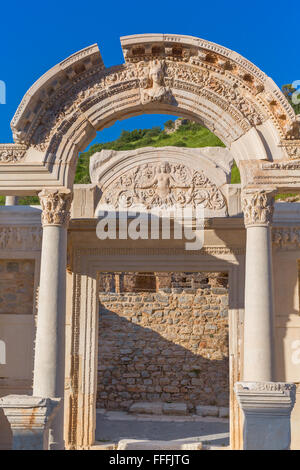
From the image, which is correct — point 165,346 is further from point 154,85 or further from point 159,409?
point 154,85

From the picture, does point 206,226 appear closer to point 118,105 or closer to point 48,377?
point 118,105

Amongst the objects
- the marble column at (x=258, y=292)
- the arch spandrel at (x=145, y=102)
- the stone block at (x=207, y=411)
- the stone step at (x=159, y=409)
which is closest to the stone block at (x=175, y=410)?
the stone step at (x=159, y=409)

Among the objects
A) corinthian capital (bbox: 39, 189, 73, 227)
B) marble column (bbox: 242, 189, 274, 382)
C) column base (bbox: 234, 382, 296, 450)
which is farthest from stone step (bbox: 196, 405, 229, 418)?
column base (bbox: 234, 382, 296, 450)

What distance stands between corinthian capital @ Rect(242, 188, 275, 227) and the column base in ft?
11.1

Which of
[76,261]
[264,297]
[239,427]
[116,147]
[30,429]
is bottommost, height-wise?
[239,427]

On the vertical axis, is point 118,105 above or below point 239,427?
above

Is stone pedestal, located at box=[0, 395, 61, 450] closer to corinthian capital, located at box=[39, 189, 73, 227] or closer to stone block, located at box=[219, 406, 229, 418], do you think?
corinthian capital, located at box=[39, 189, 73, 227]

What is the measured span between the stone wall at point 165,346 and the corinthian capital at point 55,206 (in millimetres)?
9431

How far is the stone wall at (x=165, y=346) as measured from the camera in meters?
17.0

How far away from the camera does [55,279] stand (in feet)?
27.6

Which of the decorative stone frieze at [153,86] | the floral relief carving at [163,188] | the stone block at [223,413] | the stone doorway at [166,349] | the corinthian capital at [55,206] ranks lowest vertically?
the stone block at [223,413]

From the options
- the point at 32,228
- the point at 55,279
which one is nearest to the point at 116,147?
the point at 32,228

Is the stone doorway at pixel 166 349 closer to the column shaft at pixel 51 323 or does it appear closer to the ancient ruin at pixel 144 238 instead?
the ancient ruin at pixel 144 238

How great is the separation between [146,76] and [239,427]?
678 centimetres
